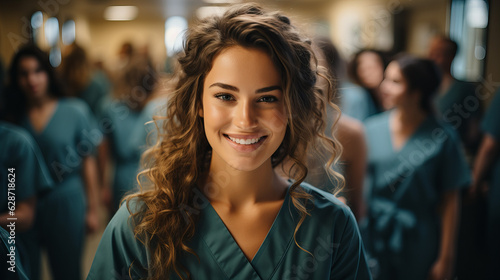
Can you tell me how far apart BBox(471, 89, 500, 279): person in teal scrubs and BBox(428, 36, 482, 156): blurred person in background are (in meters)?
0.04

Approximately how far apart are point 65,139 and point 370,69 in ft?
4.92

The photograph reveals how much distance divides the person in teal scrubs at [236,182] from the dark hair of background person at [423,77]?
35.6 inches

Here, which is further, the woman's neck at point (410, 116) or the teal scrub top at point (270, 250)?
the woman's neck at point (410, 116)

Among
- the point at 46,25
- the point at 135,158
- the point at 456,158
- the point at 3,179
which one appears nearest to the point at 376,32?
the point at 456,158

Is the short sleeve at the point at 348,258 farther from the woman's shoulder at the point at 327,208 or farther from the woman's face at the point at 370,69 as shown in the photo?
the woman's face at the point at 370,69

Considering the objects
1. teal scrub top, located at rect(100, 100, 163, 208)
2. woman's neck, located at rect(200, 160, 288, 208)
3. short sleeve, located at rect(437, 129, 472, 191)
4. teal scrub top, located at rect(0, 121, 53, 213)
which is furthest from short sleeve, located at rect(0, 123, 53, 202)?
short sleeve, located at rect(437, 129, 472, 191)

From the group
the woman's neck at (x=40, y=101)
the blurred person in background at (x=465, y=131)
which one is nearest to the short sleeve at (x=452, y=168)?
the blurred person in background at (x=465, y=131)

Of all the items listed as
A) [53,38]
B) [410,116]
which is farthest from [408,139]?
[53,38]

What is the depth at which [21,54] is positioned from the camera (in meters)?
1.19

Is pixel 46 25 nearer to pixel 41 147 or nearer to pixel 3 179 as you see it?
pixel 41 147

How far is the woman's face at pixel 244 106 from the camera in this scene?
2.04 ft

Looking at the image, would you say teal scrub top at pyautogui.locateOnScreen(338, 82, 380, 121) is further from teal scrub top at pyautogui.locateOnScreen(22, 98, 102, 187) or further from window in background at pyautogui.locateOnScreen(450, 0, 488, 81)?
teal scrub top at pyautogui.locateOnScreen(22, 98, 102, 187)

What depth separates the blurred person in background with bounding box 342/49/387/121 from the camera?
2008 millimetres

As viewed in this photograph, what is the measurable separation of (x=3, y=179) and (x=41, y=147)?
513 mm
